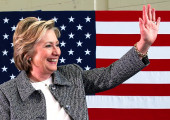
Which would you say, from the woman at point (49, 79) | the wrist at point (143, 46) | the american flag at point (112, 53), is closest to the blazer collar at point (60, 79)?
the woman at point (49, 79)

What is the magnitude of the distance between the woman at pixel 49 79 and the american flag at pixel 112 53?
1239mm

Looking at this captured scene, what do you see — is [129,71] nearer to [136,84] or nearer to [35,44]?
[35,44]

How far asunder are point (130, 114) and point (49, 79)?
1392mm

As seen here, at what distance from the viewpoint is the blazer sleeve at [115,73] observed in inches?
49.3

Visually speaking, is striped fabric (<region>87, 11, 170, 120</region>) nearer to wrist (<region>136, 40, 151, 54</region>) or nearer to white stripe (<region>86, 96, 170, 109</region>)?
white stripe (<region>86, 96, 170, 109</region>)

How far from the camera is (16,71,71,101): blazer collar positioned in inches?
51.7

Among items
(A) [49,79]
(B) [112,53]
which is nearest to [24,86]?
(A) [49,79]

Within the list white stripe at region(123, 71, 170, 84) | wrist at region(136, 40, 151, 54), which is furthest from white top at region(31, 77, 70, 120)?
white stripe at region(123, 71, 170, 84)

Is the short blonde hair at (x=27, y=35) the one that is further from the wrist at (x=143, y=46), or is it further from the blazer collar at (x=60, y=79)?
the wrist at (x=143, y=46)

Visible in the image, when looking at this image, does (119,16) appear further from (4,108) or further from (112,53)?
(4,108)

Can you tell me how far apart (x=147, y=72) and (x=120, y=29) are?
46cm

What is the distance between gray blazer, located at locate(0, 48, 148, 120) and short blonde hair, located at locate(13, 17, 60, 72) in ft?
0.29

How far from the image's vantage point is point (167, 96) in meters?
2.59

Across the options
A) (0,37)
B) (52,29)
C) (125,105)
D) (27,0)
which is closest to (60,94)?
(52,29)
